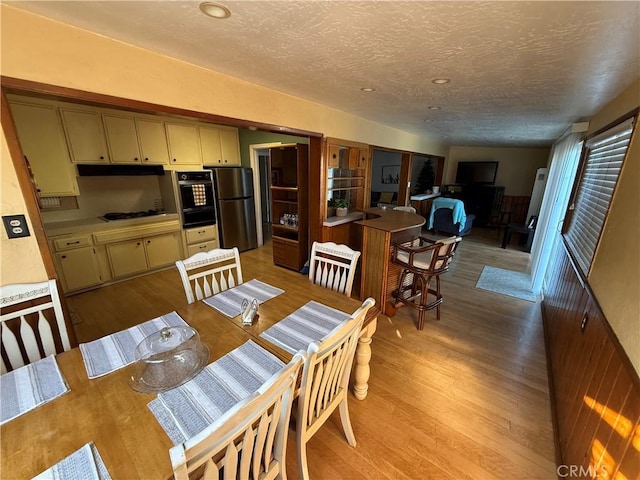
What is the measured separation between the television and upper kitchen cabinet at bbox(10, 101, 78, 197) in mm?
8349

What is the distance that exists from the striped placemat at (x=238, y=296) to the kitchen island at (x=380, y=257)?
1.38 meters

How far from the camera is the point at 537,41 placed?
1.33m

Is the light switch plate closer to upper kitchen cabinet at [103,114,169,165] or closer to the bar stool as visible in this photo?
upper kitchen cabinet at [103,114,169,165]

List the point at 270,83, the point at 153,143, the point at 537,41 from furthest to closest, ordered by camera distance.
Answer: the point at 153,143 → the point at 270,83 → the point at 537,41

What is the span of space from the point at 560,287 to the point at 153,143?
515cm

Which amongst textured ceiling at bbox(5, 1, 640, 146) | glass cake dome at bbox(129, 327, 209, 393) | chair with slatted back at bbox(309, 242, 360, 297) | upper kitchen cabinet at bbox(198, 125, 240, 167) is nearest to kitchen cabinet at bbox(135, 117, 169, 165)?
upper kitchen cabinet at bbox(198, 125, 240, 167)

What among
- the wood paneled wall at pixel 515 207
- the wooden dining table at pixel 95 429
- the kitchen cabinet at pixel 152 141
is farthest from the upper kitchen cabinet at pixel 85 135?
the wood paneled wall at pixel 515 207

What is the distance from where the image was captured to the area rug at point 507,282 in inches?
136

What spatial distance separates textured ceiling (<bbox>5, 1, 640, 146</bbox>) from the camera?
113 cm

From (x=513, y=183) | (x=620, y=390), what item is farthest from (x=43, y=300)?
(x=513, y=183)

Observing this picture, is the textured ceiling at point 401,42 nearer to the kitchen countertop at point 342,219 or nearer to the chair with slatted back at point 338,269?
the chair with slatted back at point 338,269

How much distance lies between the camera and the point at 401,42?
4.70 feet

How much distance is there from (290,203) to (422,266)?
222 cm

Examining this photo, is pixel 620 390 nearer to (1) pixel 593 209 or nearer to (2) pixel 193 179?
(1) pixel 593 209
